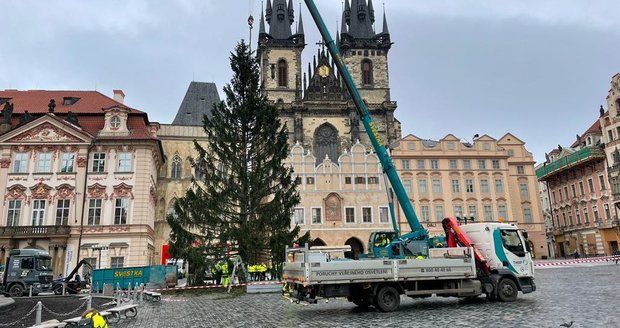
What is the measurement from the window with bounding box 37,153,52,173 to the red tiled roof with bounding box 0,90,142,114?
15.4 feet

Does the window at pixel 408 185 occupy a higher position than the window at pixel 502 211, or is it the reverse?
the window at pixel 408 185

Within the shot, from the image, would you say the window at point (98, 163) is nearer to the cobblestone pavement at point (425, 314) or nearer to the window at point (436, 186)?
the cobblestone pavement at point (425, 314)

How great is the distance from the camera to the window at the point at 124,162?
3700 centimetres

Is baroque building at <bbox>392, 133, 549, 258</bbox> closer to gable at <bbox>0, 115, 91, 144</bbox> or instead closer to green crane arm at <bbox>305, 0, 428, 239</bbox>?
green crane arm at <bbox>305, 0, 428, 239</bbox>

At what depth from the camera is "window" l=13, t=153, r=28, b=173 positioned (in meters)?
36.0

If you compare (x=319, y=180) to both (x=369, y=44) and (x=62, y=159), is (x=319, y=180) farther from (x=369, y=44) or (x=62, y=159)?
(x=369, y=44)

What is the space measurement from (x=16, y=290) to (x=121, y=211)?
9.83 metres

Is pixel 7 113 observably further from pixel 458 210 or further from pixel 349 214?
pixel 458 210

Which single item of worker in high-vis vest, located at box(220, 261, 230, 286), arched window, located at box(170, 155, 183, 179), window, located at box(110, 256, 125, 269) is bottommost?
worker in high-vis vest, located at box(220, 261, 230, 286)

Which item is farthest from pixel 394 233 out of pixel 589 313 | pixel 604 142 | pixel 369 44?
pixel 369 44

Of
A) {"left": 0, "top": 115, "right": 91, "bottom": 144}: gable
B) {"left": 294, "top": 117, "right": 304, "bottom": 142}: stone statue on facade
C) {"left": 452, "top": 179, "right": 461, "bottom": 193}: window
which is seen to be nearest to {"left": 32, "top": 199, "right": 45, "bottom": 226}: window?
{"left": 0, "top": 115, "right": 91, "bottom": 144}: gable

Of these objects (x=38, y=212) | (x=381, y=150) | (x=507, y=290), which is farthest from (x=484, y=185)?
(x=38, y=212)

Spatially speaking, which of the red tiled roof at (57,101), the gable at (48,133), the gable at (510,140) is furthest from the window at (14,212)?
the gable at (510,140)

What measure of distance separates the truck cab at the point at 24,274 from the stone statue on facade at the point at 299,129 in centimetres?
3825
